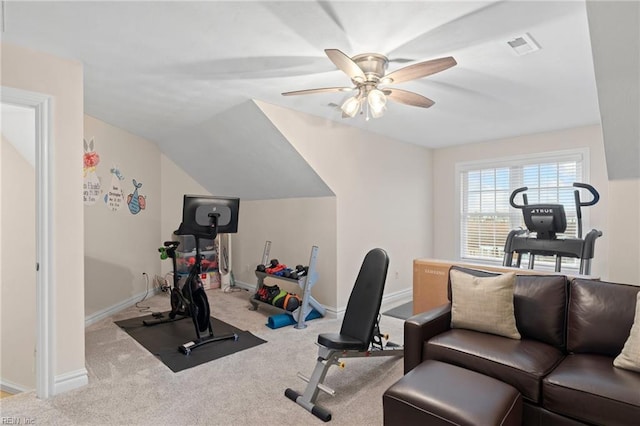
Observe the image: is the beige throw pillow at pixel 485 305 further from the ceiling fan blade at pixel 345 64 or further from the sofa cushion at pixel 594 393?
the ceiling fan blade at pixel 345 64

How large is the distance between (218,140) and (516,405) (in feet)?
13.2

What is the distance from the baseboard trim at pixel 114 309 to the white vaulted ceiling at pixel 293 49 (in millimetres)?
2319

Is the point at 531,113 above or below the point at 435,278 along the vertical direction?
above

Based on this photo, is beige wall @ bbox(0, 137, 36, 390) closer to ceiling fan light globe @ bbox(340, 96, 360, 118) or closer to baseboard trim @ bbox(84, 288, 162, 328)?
baseboard trim @ bbox(84, 288, 162, 328)

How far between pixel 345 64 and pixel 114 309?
4.13 metres

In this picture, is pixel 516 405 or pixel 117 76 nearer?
pixel 516 405

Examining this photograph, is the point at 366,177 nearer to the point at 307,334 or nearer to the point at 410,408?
the point at 307,334

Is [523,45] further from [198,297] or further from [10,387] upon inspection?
[10,387]

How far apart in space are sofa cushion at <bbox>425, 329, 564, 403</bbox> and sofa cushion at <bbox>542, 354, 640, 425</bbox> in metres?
0.06

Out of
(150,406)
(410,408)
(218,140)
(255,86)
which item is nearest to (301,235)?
(218,140)

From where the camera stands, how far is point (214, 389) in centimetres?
246

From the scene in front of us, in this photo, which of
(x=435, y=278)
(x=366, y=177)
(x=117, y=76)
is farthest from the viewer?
(x=366, y=177)

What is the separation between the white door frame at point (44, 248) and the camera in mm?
2311

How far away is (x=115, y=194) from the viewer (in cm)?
435
